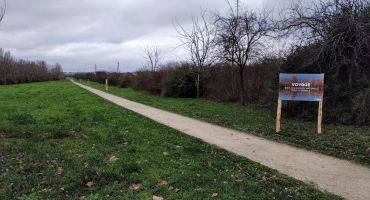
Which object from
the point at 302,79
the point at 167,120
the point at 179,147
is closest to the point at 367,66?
the point at 302,79

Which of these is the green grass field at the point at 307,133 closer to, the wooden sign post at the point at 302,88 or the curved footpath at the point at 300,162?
the curved footpath at the point at 300,162

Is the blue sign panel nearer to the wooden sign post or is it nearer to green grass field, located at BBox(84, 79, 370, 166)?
the wooden sign post

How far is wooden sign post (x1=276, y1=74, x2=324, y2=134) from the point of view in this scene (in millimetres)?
12383

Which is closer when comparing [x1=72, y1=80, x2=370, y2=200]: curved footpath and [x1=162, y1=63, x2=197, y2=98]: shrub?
[x1=72, y1=80, x2=370, y2=200]: curved footpath

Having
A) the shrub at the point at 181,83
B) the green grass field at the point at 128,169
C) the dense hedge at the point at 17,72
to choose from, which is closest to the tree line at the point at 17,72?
the dense hedge at the point at 17,72

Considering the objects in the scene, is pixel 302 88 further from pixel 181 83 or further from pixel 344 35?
pixel 181 83

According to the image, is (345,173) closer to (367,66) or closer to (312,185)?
(312,185)

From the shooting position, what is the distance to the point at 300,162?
27.9 ft

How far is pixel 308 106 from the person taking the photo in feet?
50.4

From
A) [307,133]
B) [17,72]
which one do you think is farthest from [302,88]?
[17,72]

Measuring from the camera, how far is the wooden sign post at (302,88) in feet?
40.6

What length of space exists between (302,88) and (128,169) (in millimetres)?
6551

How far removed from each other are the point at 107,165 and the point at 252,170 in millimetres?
2658

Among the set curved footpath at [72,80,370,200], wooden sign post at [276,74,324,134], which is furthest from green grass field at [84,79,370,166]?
wooden sign post at [276,74,324,134]
